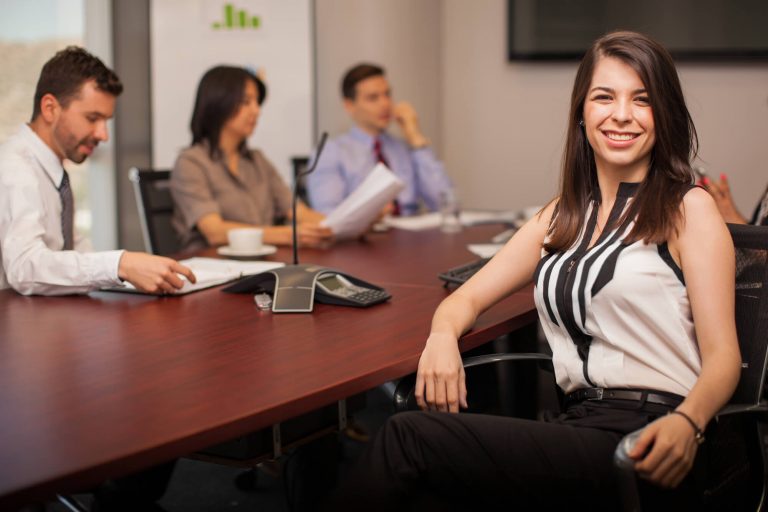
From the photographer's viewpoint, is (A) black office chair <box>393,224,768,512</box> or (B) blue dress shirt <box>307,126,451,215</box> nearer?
(A) black office chair <box>393,224,768,512</box>

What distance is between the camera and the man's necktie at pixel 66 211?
2.39 m

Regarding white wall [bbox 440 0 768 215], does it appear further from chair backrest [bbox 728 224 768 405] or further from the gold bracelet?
the gold bracelet

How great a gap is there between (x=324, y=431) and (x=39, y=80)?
1328 millimetres

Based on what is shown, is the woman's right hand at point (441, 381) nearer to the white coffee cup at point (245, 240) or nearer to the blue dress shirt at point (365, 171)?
the white coffee cup at point (245, 240)

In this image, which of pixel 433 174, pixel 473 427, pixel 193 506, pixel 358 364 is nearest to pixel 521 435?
pixel 473 427

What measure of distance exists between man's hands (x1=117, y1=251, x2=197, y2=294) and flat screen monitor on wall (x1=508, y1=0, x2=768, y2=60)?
308 cm

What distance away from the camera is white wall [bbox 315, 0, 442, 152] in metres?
4.77

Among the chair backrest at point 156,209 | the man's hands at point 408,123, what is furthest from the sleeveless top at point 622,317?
the man's hands at point 408,123

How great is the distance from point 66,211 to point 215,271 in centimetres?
41

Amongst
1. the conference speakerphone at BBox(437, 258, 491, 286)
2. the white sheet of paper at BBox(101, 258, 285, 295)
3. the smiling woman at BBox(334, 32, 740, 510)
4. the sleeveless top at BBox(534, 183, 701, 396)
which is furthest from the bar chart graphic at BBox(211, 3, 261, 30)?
the sleeveless top at BBox(534, 183, 701, 396)

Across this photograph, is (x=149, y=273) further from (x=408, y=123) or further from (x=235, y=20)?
(x=235, y=20)

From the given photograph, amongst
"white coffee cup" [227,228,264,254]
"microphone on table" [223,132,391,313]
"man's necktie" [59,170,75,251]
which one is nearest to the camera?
"microphone on table" [223,132,391,313]

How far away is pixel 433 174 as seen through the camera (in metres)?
4.29

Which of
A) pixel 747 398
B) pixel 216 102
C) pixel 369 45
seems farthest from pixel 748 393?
pixel 369 45
